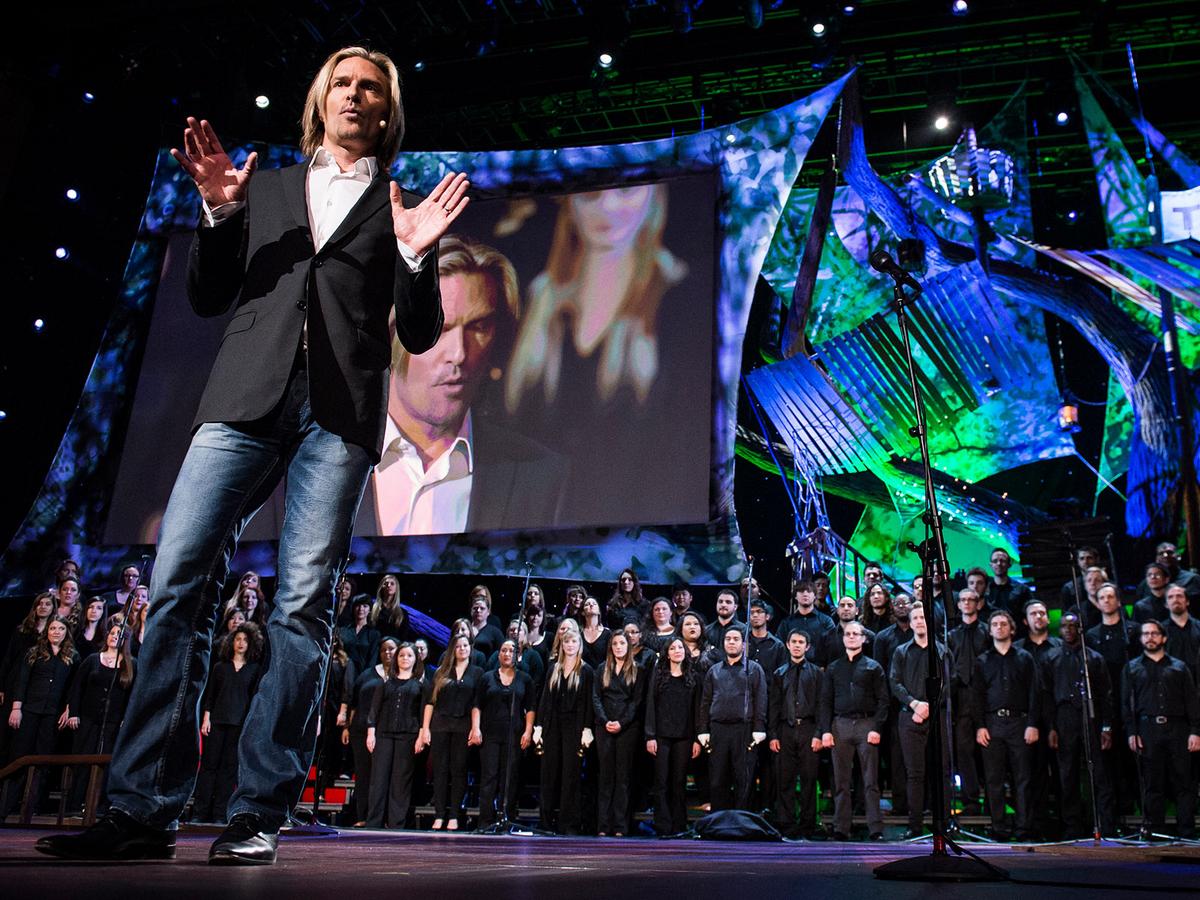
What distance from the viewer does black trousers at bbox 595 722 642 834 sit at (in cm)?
720

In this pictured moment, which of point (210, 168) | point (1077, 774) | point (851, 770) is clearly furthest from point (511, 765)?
point (210, 168)

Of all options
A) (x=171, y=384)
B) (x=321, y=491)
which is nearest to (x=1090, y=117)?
(x=171, y=384)

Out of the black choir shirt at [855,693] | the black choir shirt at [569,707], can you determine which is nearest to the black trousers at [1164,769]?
the black choir shirt at [855,693]

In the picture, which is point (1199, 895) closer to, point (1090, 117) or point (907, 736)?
point (907, 736)

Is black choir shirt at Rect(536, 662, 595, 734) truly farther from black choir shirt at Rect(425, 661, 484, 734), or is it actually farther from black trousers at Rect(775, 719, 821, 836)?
black trousers at Rect(775, 719, 821, 836)

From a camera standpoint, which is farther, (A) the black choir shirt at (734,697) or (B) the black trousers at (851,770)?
(A) the black choir shirt at (734,697)

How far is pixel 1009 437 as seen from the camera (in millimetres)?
9297

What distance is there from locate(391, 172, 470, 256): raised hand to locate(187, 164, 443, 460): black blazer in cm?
5

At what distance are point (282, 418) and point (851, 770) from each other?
19.9 ft

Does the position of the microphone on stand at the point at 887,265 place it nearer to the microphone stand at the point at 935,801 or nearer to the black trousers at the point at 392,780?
the microphone stand at the point at 935,801

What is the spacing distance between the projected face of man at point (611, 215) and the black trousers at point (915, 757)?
466 centimetres

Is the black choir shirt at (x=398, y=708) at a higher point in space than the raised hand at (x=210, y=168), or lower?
lower

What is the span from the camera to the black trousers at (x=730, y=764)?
7.19 metres

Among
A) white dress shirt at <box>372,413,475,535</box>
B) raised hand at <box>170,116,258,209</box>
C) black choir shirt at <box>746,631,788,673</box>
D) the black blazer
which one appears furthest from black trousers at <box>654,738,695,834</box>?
raised hand at <box>170,116,258,209</box>
